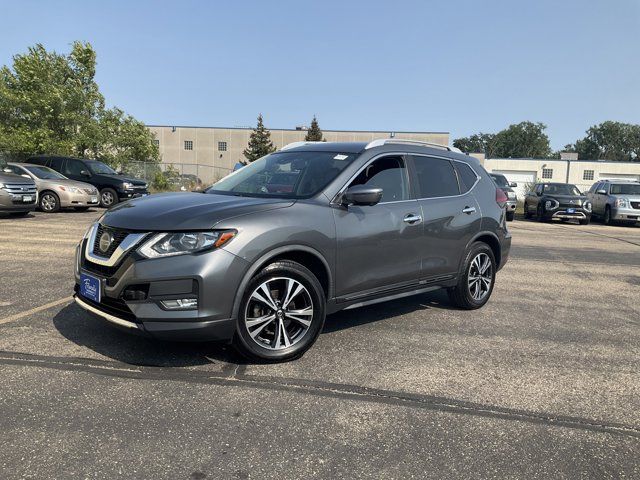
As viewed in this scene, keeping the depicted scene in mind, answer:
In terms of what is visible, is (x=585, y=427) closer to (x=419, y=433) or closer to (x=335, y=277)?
(x=419, y=433)

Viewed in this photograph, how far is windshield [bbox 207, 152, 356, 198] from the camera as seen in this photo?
4.40 metres

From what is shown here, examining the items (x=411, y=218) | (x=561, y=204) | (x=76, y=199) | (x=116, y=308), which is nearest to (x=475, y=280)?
(x=411, y=218)

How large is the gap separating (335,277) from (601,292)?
4.82 m

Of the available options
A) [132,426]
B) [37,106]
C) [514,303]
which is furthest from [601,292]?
[37,106]

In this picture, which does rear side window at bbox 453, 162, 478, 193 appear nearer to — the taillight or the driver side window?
the taillight

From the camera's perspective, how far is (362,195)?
4051mm

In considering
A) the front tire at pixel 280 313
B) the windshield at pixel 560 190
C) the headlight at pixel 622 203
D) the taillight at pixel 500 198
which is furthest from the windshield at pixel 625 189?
the front tire at pixel 280 313

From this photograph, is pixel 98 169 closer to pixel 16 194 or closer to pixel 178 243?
pixel 16 194

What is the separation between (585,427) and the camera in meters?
3.09

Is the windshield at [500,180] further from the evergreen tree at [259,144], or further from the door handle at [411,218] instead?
the evergreen tree at [259,144]

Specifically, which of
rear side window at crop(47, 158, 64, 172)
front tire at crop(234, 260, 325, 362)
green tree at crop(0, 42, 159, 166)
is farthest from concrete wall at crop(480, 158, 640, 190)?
front tire at crop(234, 260, 325, 362)

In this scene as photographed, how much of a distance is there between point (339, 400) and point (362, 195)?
5.29 ft

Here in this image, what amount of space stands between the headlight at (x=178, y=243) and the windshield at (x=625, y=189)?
21.5 meters

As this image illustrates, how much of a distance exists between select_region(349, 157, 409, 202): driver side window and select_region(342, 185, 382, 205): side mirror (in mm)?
289
